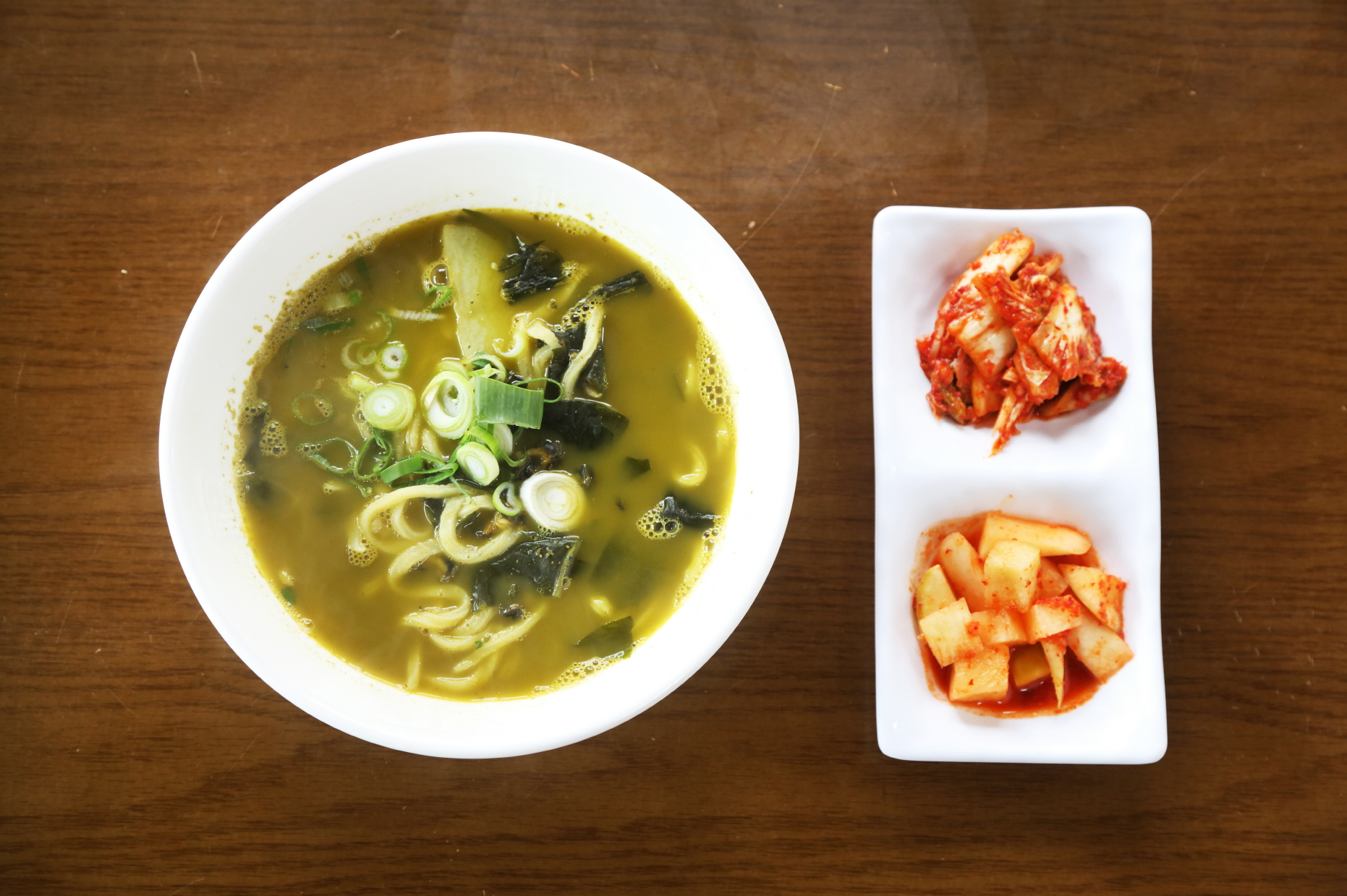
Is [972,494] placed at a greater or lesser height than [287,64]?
lesser

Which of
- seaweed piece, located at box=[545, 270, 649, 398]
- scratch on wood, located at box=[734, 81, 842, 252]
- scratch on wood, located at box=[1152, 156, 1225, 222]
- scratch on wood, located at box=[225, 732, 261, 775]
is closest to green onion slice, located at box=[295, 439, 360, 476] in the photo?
seaweed piece, located at box=[545, 270, 649, 398]

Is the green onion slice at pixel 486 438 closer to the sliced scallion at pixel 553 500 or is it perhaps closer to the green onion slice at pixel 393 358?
the sliced scallion at pixel 553 500

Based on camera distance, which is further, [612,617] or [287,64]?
[287,64]

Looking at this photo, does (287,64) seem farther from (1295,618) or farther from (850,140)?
(1295,618)

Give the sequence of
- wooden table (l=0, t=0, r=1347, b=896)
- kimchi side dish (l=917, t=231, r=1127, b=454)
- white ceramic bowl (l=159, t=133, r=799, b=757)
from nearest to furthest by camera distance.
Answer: white ceramic bowl (l=159, t=133, r=799, b=757), kimchi side dish (l=917, t=231, r=1127, b=454), wooden table (l=0, t=0, r=1347, b=896)

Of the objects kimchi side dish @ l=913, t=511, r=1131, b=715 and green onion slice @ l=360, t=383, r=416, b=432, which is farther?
kimchi side dish @ l=913, t=511, r=1131, b=715

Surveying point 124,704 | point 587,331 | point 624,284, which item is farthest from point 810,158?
point 124,704

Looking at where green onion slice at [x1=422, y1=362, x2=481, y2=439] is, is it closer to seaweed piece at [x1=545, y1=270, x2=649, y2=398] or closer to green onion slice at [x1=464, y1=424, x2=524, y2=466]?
green onion slice at [x1=464, y1=424, x2=524, y2=466]

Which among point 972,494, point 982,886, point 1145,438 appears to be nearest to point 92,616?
point 972,494
